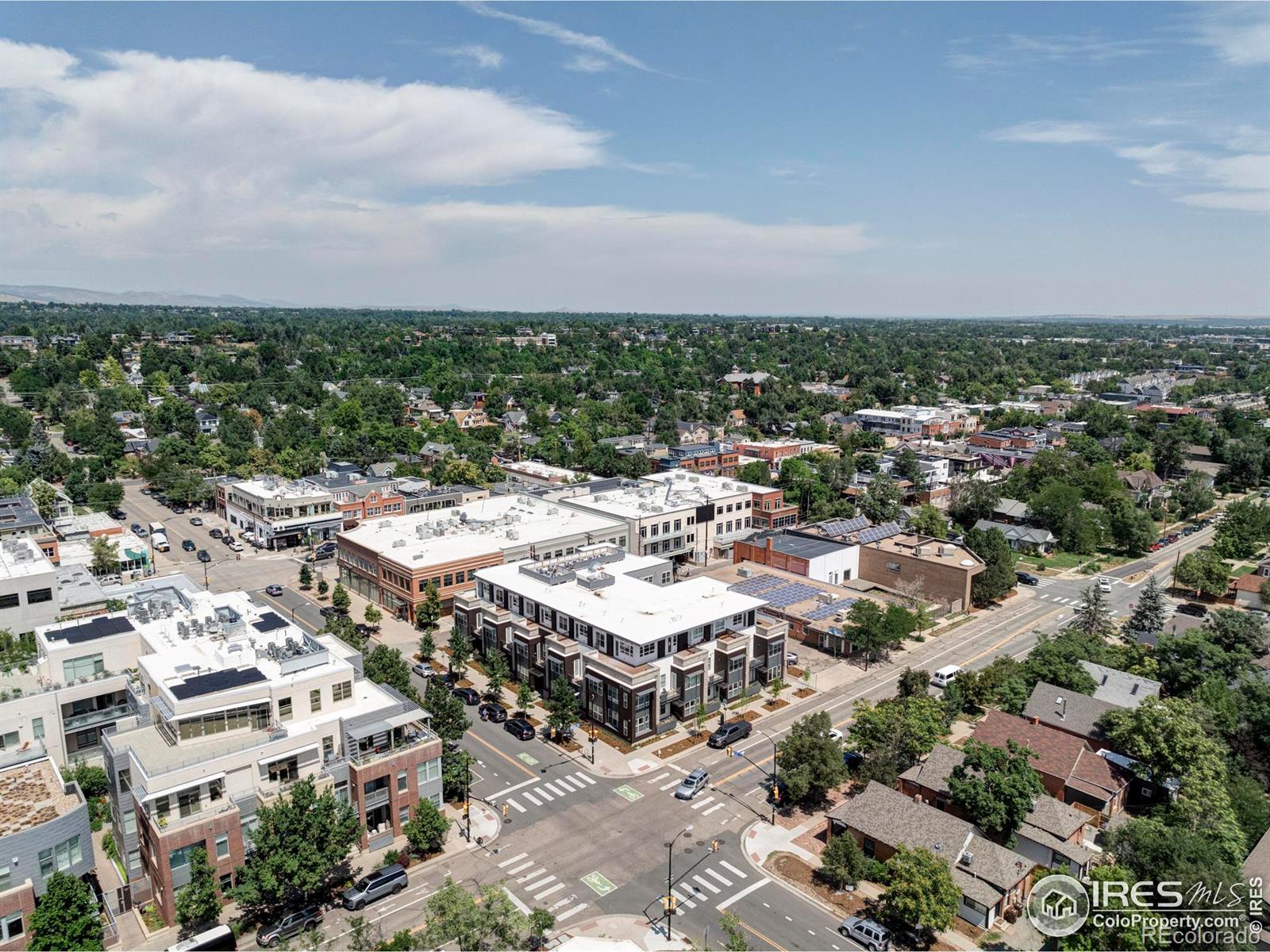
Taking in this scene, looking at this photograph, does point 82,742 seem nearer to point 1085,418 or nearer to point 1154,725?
point 1154,725

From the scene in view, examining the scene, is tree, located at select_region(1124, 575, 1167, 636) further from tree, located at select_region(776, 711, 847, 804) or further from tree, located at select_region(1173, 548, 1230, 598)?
tree, located at select_region(776, 711, 847, 804)

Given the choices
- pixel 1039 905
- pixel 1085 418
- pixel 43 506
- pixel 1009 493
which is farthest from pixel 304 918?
pixel 1085 418

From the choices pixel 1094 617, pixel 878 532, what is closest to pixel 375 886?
pixel 1094 617

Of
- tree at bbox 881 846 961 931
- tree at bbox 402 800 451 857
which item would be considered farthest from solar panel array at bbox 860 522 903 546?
tree at bbox 402 800 451 857

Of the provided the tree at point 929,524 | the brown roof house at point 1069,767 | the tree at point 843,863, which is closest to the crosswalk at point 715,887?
A: the tree at point 843,863

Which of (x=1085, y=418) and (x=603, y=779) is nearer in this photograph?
(x=603, y=779)

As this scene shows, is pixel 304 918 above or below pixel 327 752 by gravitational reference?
below

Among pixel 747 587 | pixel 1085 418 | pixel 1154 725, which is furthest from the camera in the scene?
pixel 1085 418
